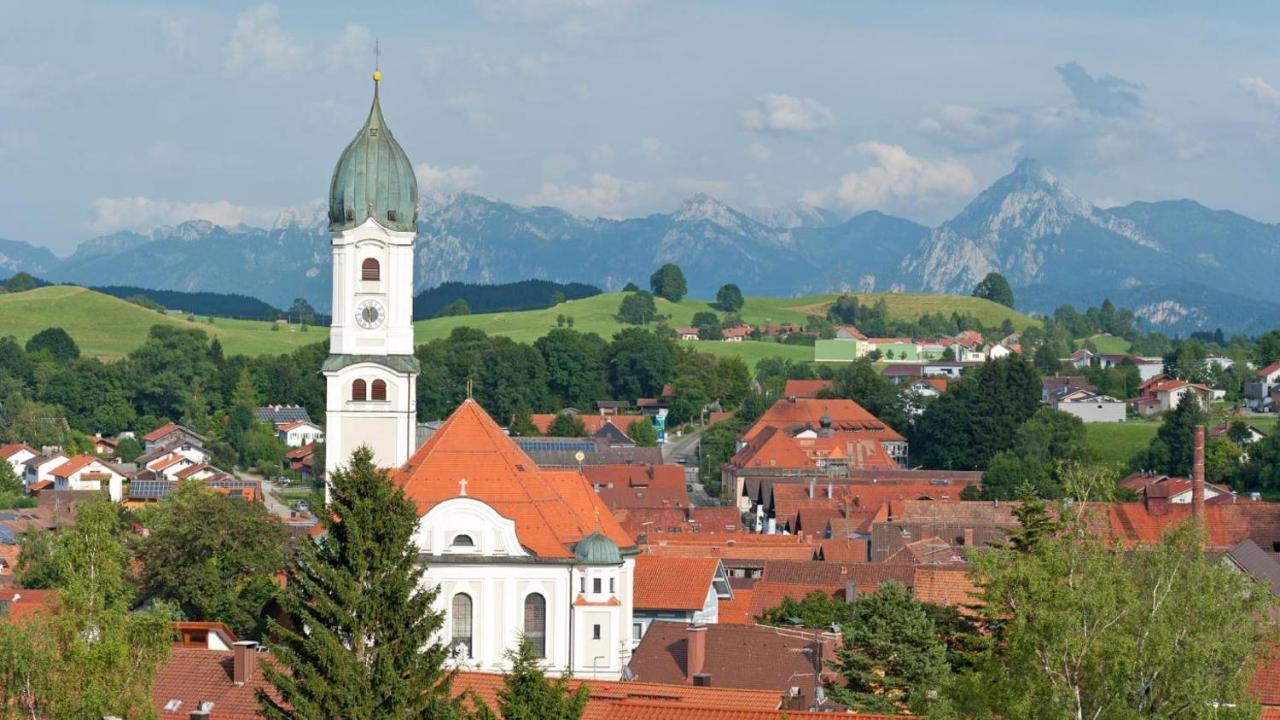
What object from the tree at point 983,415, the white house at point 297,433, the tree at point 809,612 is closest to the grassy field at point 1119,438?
the tree at point 983,415

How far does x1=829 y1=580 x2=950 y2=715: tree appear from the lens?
44.6 metres

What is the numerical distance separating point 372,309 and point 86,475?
6236 centimetres

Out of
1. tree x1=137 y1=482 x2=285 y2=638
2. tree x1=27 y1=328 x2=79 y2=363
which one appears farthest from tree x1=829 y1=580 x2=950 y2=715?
tree x1=27 y1=328 x2=79 y2=363

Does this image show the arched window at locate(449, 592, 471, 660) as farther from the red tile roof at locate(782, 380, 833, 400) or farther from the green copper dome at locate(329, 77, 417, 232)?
the red tile roof at locate(782, 380, 833, 400)

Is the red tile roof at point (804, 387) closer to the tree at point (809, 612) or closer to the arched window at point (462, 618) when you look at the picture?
the tree at point (809, 612)

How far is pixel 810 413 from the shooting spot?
14450 cm

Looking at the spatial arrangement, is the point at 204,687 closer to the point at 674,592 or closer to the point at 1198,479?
the point at 674,592

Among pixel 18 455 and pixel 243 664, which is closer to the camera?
pixel 243 664

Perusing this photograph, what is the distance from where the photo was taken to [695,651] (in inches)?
2138

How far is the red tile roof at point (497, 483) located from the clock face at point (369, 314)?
28.4 feet

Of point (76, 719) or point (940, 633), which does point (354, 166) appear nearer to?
point (940, 633)

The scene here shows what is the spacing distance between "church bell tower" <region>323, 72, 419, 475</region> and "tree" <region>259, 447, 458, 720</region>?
3364cm

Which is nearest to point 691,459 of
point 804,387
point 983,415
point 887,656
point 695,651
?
point 804,387

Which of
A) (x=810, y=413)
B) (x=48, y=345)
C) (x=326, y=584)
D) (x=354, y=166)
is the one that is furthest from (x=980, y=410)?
(x=326, y=584)
